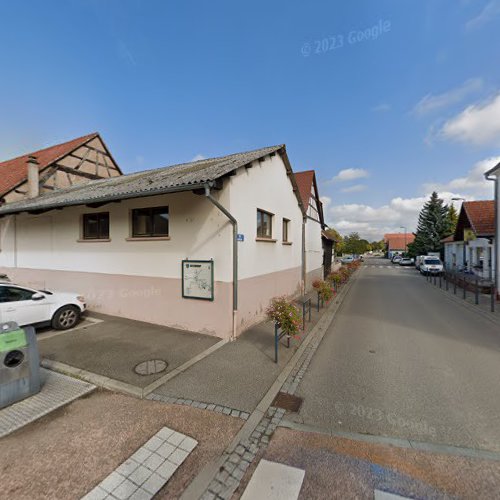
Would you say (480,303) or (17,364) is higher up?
(17,364)

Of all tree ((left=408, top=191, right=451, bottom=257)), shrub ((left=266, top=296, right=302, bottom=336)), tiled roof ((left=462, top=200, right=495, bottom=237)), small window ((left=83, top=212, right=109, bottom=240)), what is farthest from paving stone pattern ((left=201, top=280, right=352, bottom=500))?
tree ((left=408, top=191, right=451, bottom=257))

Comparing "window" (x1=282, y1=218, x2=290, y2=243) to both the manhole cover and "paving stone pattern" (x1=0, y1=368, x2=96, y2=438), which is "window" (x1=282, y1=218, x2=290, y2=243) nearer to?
the manhole cover

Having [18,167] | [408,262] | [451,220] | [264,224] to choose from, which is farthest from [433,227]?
[18,167]

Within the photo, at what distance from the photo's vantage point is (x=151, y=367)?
15.9 feet

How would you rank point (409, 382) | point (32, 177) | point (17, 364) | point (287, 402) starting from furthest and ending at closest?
1. point (32, 177)
2. point (409, 382)
3. point (287, 402)
4. point (17, 364)

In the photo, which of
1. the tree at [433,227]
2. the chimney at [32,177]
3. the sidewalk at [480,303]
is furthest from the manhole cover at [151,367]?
the tree at [433,227]

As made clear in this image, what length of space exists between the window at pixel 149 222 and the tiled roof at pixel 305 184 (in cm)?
918

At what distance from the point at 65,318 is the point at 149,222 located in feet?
11.4

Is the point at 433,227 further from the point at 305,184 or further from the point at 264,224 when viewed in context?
the point at 264,224

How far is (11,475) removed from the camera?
100 inches

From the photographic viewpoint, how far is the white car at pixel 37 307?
240 inches

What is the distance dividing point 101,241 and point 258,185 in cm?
529

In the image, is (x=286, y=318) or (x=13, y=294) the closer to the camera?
(x=286, y=318)

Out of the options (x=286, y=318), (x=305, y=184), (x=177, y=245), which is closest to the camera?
(x=286, y=318)
